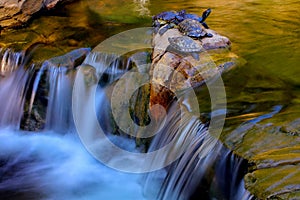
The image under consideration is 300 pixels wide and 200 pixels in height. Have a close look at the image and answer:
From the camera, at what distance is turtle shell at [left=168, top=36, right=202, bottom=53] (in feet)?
19.0

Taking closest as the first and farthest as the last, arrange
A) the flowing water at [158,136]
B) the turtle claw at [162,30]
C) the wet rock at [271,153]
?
the wet rock at [271,153] < the flowing water at [158,136] < the turtle claw at [162,30]

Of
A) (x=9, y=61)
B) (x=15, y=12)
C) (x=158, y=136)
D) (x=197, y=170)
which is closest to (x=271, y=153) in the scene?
(x=197, y=170)

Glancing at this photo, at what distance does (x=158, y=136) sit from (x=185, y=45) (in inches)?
59.2

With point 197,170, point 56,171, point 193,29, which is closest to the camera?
point 197,170

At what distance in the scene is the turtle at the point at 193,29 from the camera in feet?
20.3

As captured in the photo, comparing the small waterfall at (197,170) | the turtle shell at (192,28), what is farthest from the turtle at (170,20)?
the small waterfall at (197,170)

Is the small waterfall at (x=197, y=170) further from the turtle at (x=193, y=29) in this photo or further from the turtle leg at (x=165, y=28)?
the turtle leg at (x=165, y=28)

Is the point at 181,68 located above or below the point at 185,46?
below

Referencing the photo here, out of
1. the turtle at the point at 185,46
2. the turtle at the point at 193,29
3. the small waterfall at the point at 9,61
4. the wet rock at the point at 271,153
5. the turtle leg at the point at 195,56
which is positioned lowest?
the wet rock at the point at 271,153

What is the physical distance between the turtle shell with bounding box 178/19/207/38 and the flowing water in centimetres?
80

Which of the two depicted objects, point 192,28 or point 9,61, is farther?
point 9,61

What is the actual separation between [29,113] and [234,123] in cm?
393

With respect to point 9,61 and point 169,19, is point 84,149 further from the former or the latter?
point 169,19

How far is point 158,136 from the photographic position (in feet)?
17.6
